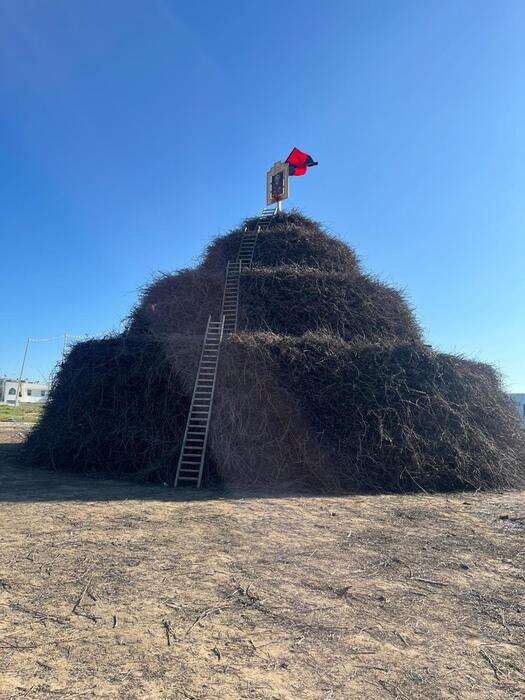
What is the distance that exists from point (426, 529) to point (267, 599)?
3310 mm

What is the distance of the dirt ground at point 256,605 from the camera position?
2.63 meters

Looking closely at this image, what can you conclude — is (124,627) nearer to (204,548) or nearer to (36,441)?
(204,548)

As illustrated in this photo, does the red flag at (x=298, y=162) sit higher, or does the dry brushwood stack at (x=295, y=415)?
the red flag at (x=298, y=162)

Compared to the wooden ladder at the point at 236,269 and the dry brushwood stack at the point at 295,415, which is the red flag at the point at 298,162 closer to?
the wooden ladder at the point at 236,269

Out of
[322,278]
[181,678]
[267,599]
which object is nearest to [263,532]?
[267,599]

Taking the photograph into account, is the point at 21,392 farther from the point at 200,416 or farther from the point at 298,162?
the point at 200,416

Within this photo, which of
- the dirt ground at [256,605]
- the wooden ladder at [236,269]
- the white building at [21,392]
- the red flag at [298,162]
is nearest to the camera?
the dirt ground at [256,605]

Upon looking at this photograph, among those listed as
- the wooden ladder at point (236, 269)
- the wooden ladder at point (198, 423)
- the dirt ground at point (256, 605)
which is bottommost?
the dirt ground at point (256, 605)

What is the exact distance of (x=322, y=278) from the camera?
13.7 metres

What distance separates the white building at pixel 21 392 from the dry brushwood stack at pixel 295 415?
60.3 metres

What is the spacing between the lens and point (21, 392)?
234 ft

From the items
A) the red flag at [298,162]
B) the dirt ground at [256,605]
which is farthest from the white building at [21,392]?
the dirt ground at [256,605]

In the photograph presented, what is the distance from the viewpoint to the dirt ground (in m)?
2.63

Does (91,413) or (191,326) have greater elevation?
(191,326)
